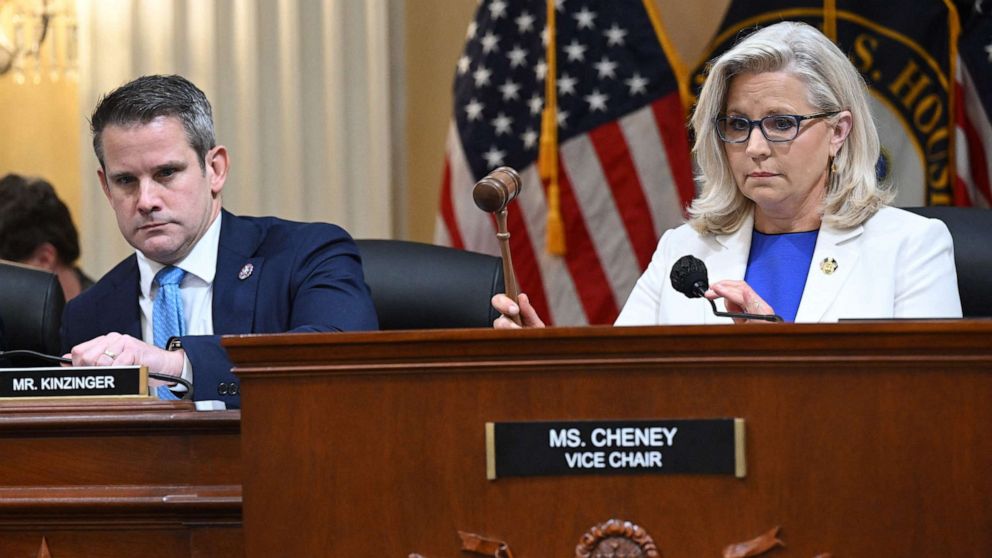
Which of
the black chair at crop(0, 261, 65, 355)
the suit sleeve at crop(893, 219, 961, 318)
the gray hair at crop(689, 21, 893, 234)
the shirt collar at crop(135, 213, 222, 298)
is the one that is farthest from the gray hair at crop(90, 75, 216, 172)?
the suit sleeve at crop(893, 219, 961, 318)

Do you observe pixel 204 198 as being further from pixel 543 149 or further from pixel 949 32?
pixel 949 32

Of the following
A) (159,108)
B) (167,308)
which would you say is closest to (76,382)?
(167,308)

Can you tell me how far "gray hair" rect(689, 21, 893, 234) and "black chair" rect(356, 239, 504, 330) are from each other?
53 centimetres

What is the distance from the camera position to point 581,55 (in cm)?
451

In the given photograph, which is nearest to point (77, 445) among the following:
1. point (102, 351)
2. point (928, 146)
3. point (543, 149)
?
point (102, 351)

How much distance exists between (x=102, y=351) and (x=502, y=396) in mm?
940

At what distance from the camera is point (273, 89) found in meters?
4.90

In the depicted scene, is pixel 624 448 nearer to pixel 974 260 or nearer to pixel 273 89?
pixel 974 260

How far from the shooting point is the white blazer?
2676mm

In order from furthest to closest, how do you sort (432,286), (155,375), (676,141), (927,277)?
(676,141) < (432,286) < (927,277) < (155,375)

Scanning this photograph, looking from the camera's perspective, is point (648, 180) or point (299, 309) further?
point (648, 180)

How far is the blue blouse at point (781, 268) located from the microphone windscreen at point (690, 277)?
25.4 inches

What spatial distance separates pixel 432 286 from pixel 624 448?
4.72 ft

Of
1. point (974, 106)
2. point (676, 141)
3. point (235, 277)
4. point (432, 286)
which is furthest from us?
point (676, 141)
